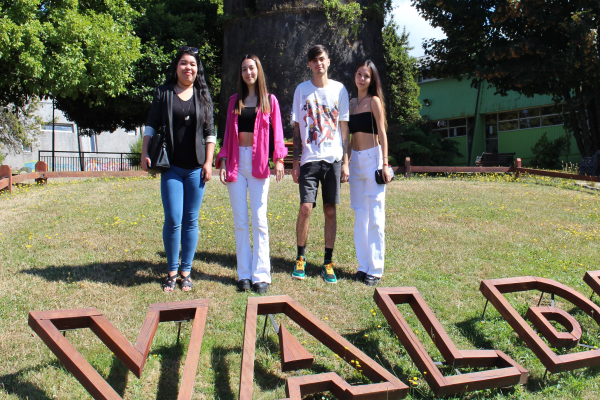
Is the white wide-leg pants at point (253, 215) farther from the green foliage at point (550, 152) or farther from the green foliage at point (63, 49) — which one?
the green foliage at point (550, 152)

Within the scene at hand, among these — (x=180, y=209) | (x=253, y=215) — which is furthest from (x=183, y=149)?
(x=253, y=215)

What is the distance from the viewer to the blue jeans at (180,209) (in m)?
4.25

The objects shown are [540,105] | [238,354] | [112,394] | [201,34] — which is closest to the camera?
[112,394]

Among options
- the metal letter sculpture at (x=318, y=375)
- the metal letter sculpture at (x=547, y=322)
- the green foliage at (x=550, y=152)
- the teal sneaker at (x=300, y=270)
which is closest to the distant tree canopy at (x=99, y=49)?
the teal sneaker at (x=300, y=270)

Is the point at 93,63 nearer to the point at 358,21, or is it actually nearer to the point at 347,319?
the point at 358,21

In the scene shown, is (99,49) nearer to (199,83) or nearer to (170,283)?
(199,83)

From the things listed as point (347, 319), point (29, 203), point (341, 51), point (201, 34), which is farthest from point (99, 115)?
point (347, 319)

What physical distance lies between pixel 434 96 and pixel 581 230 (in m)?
27.7

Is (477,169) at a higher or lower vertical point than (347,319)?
higher

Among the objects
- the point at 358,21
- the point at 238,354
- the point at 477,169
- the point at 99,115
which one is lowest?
the point at 238,354

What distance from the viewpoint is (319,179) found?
4.73 meters

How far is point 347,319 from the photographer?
399 cm

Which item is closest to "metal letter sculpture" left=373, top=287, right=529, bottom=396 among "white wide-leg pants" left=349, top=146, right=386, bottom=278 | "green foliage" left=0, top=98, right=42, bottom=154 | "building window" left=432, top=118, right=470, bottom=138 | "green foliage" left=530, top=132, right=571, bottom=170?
"white wide-leg pants" left=349, top=146, right=386, bottom=278

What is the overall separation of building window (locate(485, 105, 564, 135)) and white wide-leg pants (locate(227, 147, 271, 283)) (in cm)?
2552
